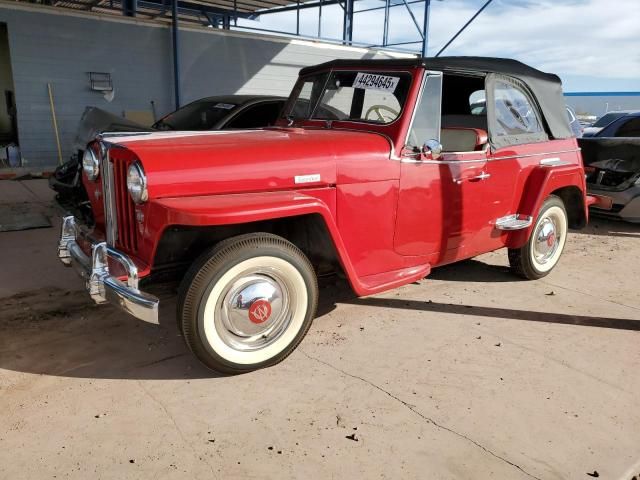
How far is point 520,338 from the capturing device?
3631mm

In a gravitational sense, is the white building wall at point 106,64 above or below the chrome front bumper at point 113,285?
above

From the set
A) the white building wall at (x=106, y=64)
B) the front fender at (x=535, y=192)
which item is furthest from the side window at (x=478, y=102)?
the white building wall at (x=106, y=64)

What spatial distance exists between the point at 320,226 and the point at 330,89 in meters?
1.47

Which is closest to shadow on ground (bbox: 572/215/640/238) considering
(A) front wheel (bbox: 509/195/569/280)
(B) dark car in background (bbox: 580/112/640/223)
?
(B) dark car in background (bbox: 580/112/640/223)

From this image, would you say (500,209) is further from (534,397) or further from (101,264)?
(101,264)

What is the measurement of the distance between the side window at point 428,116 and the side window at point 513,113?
664mm

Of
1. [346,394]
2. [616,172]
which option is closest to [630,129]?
[616,172]

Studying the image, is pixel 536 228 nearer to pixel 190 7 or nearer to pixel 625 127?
pixel 625 127

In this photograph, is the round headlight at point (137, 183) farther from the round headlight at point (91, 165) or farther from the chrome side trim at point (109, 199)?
the round headlight at point (91, 165)

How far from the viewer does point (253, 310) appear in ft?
9.63

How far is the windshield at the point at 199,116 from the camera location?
20.7 feet

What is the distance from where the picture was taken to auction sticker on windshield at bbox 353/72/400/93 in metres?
3.69

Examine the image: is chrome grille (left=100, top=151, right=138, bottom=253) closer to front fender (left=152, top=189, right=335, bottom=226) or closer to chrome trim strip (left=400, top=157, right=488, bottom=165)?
front fender (left=152, top=189, right=335, bottom=226)

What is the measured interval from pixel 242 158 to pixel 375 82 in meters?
1.38
